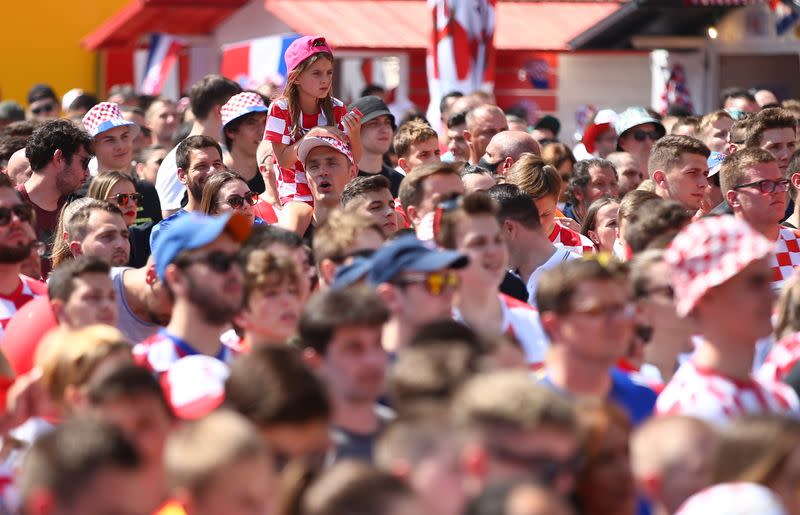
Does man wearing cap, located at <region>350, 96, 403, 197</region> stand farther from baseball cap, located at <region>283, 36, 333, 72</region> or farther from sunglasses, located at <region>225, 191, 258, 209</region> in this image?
sunglasses, located at <region>225, 191, 258, 209</region>

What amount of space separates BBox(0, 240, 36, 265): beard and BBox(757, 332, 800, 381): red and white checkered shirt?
3064 mm

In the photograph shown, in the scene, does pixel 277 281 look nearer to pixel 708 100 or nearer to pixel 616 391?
pixel 616 391

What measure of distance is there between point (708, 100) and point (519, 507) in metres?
14.4

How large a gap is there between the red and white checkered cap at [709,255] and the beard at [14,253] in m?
2.85

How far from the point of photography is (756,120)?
8938mm

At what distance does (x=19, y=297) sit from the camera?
6.10 meters

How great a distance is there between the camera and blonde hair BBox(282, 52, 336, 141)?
26.7ft

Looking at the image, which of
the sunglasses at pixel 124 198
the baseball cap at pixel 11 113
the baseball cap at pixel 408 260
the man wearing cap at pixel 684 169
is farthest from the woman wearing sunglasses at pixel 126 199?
the baseball cap at pixel 11 113

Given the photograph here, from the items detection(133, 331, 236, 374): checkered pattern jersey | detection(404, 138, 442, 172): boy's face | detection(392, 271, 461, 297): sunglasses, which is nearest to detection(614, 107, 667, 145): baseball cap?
detection(404, 138, 442, 172): boy's face

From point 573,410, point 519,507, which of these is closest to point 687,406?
point 573,410

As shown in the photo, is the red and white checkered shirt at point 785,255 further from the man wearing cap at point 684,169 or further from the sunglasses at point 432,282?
the sunglasses at point 432,282

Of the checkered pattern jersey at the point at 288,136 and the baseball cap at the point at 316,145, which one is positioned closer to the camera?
the baseball cap at the point at 316,145

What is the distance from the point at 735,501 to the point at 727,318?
94 cm

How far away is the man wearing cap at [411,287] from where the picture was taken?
4.87 m
